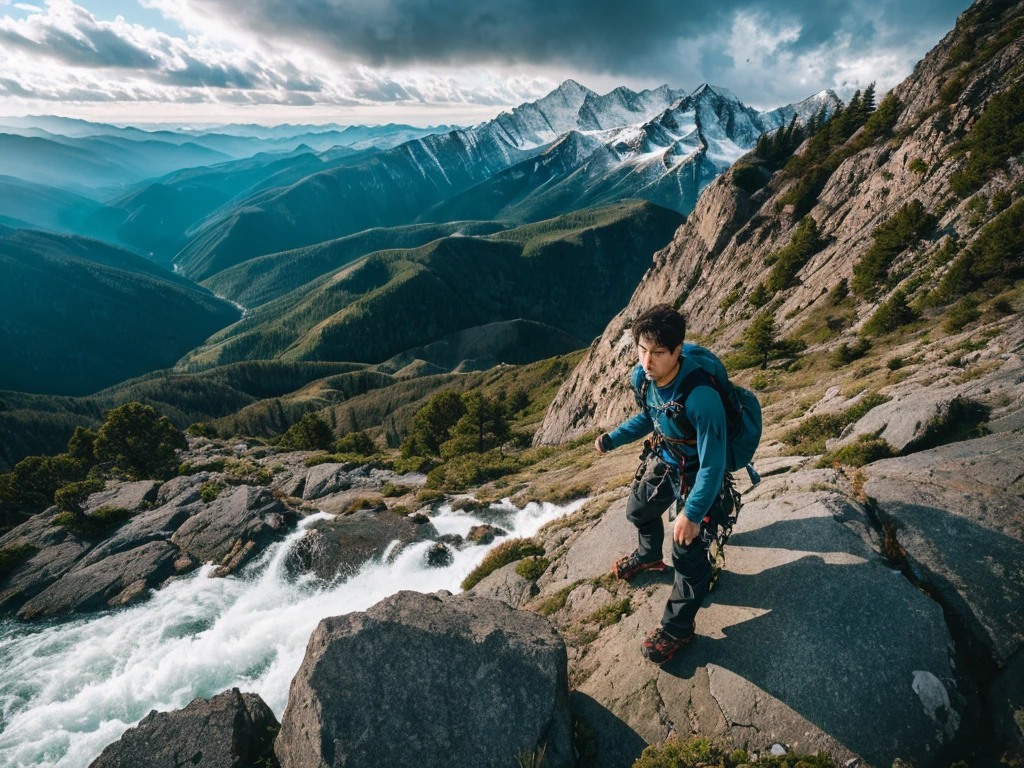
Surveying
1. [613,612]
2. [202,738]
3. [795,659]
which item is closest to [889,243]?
[613,612]

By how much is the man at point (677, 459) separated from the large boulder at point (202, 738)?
8927 mm

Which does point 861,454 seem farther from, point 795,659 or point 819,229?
point 819,229

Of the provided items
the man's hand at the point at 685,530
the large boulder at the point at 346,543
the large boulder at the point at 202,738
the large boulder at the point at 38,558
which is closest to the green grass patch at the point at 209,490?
the large boulder at the point at 38,558

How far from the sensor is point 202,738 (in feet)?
32.3

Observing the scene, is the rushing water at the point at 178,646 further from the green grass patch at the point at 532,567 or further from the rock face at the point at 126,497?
the rock face at the point at 126,497

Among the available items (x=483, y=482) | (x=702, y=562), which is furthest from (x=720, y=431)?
(x=483, y=482)

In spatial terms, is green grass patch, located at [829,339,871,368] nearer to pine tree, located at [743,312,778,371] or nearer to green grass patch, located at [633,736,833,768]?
pine tree, located at [743,312,778,371]

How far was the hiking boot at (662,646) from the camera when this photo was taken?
805 centimetres

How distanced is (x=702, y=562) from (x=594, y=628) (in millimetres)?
3847

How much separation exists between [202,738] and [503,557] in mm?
9848

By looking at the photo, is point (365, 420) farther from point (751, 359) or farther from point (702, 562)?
point (702, 562)

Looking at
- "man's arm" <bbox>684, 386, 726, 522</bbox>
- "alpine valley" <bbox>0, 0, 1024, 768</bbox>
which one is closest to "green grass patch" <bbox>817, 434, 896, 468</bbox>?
"alpine valley" <bbox>0, 0, 1024, 768</bbox>

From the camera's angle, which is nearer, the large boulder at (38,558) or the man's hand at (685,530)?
the man's hand at (685,530)

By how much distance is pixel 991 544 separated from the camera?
7707 millimetres
